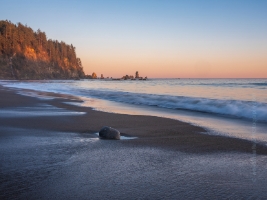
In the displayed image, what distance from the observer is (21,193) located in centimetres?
235

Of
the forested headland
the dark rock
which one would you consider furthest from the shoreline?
the forested headland

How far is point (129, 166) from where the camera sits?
320 cm

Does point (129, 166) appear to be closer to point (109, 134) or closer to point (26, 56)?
point (109, 134)

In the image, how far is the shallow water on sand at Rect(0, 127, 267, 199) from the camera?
7.91 ft

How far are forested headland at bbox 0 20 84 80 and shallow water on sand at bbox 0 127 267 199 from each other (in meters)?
70.6

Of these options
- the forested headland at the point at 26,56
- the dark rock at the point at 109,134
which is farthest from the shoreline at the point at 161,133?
the forested headland at the point at 26,56

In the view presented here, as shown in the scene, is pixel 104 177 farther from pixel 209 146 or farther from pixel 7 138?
pixel 7 138

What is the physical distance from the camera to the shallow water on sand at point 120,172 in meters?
2.41

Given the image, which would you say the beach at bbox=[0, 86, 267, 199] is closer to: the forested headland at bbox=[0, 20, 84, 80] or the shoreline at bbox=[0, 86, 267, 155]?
the shoreline at bbox=[0, 86, 267, 155]

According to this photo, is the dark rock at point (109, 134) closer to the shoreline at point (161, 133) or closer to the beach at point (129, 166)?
the beach at point (129, 166)

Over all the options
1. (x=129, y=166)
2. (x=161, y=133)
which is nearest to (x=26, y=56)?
(x=161, y=133)

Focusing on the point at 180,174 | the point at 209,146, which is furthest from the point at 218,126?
the point at 180,174

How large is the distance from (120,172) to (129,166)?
0.25m

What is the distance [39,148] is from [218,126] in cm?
407
